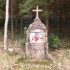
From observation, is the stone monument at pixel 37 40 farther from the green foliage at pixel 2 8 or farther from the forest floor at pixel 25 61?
the green foliage at pixel 2 8

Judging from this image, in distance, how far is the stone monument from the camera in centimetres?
1405

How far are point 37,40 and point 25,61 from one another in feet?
4.58

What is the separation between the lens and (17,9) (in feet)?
66.5

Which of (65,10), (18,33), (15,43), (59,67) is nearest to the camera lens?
(59,67)

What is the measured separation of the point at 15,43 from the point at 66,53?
399 centimetres

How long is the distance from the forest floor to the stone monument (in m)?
0.62

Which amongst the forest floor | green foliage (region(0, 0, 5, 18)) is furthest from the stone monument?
green foliage (region(0, 0, 5, 18))

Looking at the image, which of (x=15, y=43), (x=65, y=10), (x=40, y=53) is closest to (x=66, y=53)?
(x=40, y=53)

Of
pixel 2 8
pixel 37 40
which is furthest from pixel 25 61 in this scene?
pixel 2 8

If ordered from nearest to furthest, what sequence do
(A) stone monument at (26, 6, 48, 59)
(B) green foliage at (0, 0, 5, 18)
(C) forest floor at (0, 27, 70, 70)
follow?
(C) forest floor at (0, 27, 70, 70)
(A) stone monument at (26, 6, 48, 59)
(B) green foliage at (0, 0, 5, 18)

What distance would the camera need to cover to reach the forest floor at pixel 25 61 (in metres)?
12.2

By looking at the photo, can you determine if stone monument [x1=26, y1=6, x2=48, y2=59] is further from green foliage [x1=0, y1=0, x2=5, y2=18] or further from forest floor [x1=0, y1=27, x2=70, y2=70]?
green foliage [x1=0, y1=0, x2=5, y2=18]

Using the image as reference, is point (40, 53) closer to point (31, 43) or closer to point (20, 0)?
point (31, 43)

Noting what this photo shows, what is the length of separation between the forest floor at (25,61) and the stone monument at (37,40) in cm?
62
